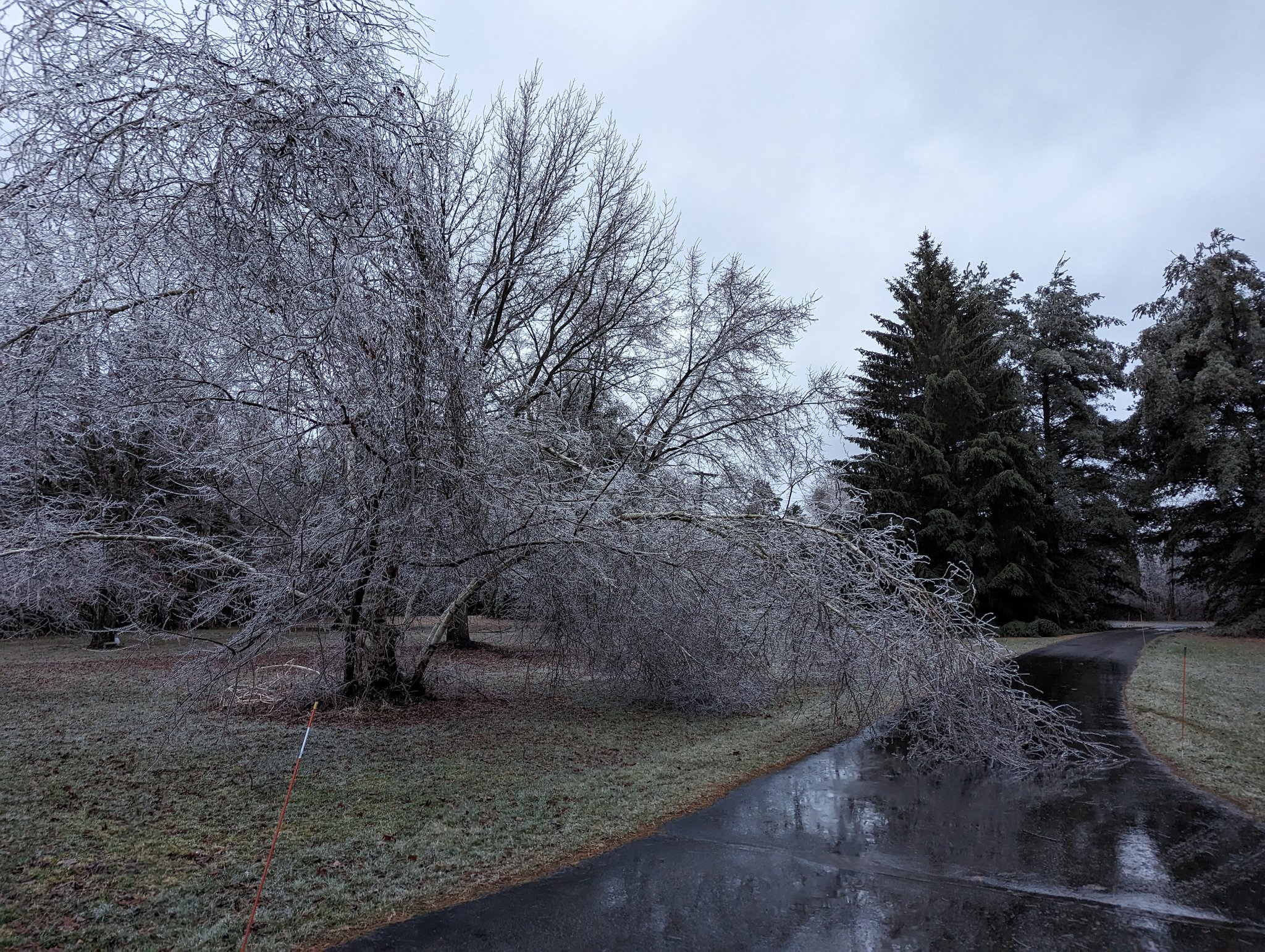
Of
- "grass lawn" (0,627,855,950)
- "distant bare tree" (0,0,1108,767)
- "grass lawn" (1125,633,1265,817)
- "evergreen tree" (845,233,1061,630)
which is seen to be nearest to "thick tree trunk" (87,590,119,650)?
"distant bare tree" (0,0,1108,767)

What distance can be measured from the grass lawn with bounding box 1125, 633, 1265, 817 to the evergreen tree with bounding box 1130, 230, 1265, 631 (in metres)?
8.64

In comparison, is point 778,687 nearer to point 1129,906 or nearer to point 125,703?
point 1129,906

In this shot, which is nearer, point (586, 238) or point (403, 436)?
point (403, 436)

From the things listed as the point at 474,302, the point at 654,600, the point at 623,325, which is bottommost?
the point at 654,600

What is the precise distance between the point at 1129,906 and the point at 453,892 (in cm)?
398

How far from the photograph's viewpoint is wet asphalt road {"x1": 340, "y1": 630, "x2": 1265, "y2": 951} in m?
4.04

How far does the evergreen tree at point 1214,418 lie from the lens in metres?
26.1

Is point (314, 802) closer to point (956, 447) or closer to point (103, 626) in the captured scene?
point (103, 626)

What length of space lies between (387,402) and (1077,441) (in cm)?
3309

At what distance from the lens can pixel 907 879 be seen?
16.0ft

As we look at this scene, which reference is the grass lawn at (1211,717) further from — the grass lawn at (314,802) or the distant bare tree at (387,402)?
the grass lawn at (314,802)

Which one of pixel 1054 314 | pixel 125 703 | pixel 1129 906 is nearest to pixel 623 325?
pixel 125 703

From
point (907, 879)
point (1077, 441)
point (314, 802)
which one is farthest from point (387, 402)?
point (1077, 441)

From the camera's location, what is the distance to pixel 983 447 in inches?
1107
